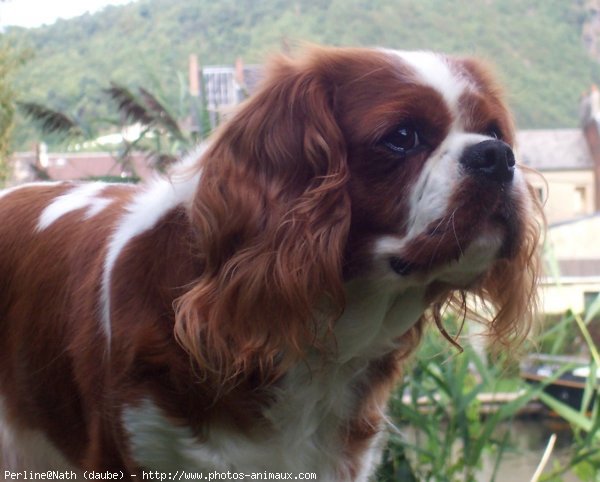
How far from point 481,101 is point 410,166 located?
186 millimetres

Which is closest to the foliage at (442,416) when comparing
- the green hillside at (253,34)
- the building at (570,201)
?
the building at (570,201)

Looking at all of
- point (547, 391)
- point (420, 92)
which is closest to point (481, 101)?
point (420, 92)

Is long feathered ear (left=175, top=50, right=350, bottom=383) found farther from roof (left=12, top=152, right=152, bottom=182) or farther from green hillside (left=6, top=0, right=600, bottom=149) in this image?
roof (left=12, top=152, right=152, bottom=182)

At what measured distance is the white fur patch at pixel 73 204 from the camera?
153 cm

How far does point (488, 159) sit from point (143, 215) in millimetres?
567

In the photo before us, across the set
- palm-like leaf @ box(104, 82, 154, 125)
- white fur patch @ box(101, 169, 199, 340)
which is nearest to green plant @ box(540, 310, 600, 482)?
white fur patch @ box(101, 169, 199, 340)

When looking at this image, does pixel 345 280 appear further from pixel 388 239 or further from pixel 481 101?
pixel 481 101

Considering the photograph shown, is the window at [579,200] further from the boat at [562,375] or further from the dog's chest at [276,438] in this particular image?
the dog's chest at [276,438]

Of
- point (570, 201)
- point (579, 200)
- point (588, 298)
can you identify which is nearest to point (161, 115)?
point (588, 298)

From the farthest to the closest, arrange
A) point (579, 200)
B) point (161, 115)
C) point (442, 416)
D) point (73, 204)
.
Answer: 1. point (579, 200)
2. point (161, 115)
3. point (442, 416)
4. point (73, 204)

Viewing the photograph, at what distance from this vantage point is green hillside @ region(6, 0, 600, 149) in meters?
2.97

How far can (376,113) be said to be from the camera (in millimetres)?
1139

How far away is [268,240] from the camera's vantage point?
1137mm

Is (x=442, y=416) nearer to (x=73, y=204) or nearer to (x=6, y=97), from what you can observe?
(x=73, y=204)
